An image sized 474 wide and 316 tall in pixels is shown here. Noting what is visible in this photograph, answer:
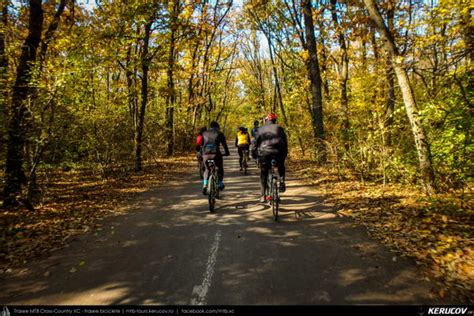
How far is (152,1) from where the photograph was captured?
11.9 m

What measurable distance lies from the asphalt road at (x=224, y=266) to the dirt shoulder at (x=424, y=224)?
312 millimetres

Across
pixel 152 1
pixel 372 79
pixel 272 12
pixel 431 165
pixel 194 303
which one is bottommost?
pixel 194 303

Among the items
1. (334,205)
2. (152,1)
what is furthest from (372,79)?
(152,1)

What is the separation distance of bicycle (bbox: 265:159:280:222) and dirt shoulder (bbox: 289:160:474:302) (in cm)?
174

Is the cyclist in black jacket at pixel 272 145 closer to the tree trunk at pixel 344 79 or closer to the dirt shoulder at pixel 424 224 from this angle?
the dirt shoulder at pixel 424 224

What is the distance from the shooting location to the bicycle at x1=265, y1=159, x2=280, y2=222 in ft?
21.2

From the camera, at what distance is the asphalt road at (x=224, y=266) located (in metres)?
3.58

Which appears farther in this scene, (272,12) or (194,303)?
(272,12)

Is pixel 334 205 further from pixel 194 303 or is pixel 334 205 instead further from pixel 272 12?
pixel 272 12

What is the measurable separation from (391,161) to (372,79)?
6570 millimetres

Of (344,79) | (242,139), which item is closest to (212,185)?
(242,139)

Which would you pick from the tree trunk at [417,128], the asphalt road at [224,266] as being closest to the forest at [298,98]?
the tree trunk at [417,128]

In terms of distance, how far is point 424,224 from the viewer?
18.6ft

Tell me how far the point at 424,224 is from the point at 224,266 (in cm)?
424
